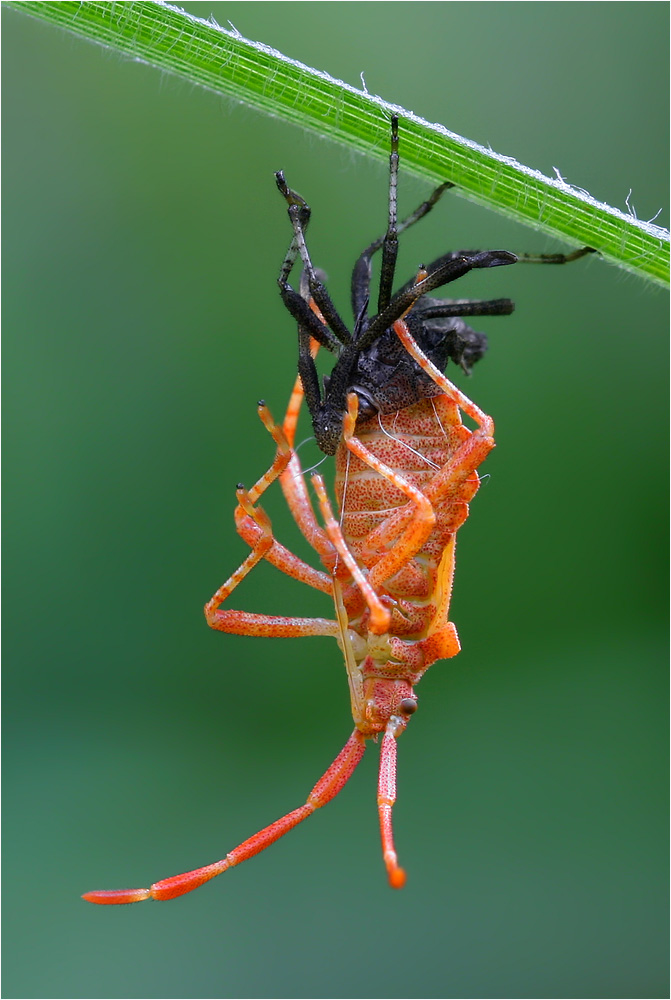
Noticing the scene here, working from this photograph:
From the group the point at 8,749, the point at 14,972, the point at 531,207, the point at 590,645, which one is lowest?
the point at 14,972

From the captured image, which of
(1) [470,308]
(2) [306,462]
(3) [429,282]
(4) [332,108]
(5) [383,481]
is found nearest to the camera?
(4) [332,108]

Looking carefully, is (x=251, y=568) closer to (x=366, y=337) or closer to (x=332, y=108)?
(x=366, y=337)

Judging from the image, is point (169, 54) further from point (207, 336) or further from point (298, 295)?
point (207, 336)

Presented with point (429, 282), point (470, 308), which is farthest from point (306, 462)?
point (429, 282)

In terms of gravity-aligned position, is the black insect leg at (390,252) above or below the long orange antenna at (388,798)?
above

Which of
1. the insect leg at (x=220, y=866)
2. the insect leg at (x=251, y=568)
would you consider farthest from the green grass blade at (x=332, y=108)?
the insect leg at (x=220, y=866)

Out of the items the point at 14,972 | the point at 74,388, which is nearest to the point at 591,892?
the point at 14,972

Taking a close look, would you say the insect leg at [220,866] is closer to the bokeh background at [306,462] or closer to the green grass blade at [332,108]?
the bokeh background at [306,462]
